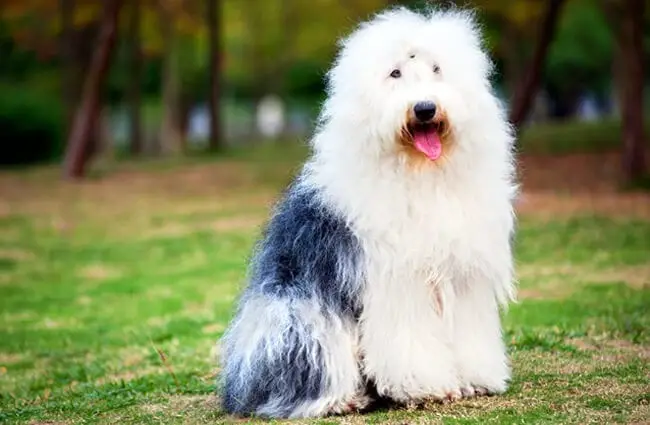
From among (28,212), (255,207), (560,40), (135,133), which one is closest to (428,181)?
(255,207)

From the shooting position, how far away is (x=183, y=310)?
36.6 feet

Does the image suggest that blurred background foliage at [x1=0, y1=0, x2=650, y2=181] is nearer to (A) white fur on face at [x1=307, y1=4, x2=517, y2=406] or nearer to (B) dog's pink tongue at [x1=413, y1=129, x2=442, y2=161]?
(A) white fur on face at [x1=307, y1=4, x2=517, y2=406]

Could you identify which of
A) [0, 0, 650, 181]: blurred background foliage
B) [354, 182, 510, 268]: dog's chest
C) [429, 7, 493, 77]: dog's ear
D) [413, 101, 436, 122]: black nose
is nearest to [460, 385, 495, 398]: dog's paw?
[354, 182, 510, 268]: dog's chest

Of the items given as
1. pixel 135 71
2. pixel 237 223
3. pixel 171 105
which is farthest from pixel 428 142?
pixel 171 105

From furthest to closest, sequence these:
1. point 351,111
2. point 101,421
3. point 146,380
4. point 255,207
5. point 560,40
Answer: point 560,40 → point 255,207 → point 146,380 → point 101,421 → point 351,111

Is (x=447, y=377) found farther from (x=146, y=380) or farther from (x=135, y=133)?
(x=135, y=133)

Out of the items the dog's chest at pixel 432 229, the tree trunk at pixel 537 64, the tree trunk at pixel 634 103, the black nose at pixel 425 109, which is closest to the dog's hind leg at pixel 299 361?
the dog's chest at pixel 432 229

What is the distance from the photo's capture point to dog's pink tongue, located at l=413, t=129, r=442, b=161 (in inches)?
211

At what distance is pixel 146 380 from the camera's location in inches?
296

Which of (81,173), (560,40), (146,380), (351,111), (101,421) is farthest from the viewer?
(560,40)

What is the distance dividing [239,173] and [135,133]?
12.9 m

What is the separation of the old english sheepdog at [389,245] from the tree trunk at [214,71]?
88.6 feet

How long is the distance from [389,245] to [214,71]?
27.9 meters

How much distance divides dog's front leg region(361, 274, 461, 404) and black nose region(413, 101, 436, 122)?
800 mm
